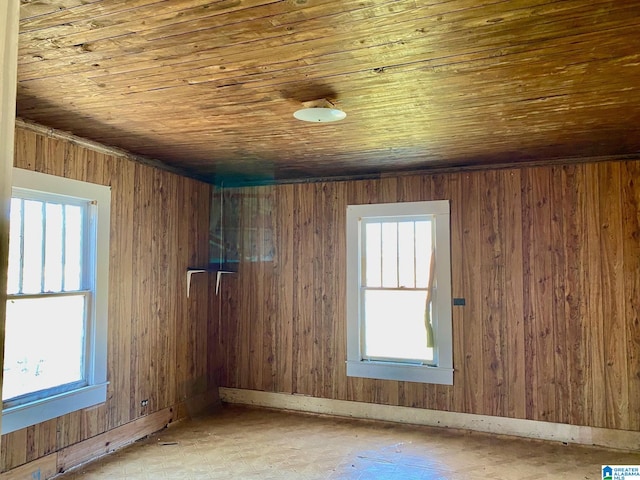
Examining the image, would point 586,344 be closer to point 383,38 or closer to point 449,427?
point 449,427

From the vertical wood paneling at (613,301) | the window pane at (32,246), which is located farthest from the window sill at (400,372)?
the window pane at (32,246)

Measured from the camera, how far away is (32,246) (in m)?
3.31

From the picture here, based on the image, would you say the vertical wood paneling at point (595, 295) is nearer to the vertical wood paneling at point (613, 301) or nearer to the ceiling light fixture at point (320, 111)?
the vertical wood paneling at point (613, 301)

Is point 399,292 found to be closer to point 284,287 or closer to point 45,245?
point 284,287

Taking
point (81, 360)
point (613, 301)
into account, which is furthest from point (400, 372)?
point (81, 360)

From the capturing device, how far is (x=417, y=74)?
244cm

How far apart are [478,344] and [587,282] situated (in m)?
1.11

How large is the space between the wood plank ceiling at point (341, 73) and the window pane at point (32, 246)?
64cm

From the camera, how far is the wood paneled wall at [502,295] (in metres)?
4.10

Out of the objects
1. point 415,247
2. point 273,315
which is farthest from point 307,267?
point 415,247

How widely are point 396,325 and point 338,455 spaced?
1.43 meters

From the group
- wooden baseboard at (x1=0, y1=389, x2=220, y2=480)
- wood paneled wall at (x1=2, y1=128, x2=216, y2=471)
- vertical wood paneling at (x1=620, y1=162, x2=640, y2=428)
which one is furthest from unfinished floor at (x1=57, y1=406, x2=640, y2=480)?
vertical wood paneling at (x1=620, y1=162, x2=640, y2=428)

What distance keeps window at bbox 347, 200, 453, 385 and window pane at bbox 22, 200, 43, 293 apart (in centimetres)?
283

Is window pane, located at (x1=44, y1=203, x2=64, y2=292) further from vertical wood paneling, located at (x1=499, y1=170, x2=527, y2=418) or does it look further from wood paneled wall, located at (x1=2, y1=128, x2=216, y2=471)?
vertical wood paneling, located at (x1=499, y1=170, x2=527, y2=418)
